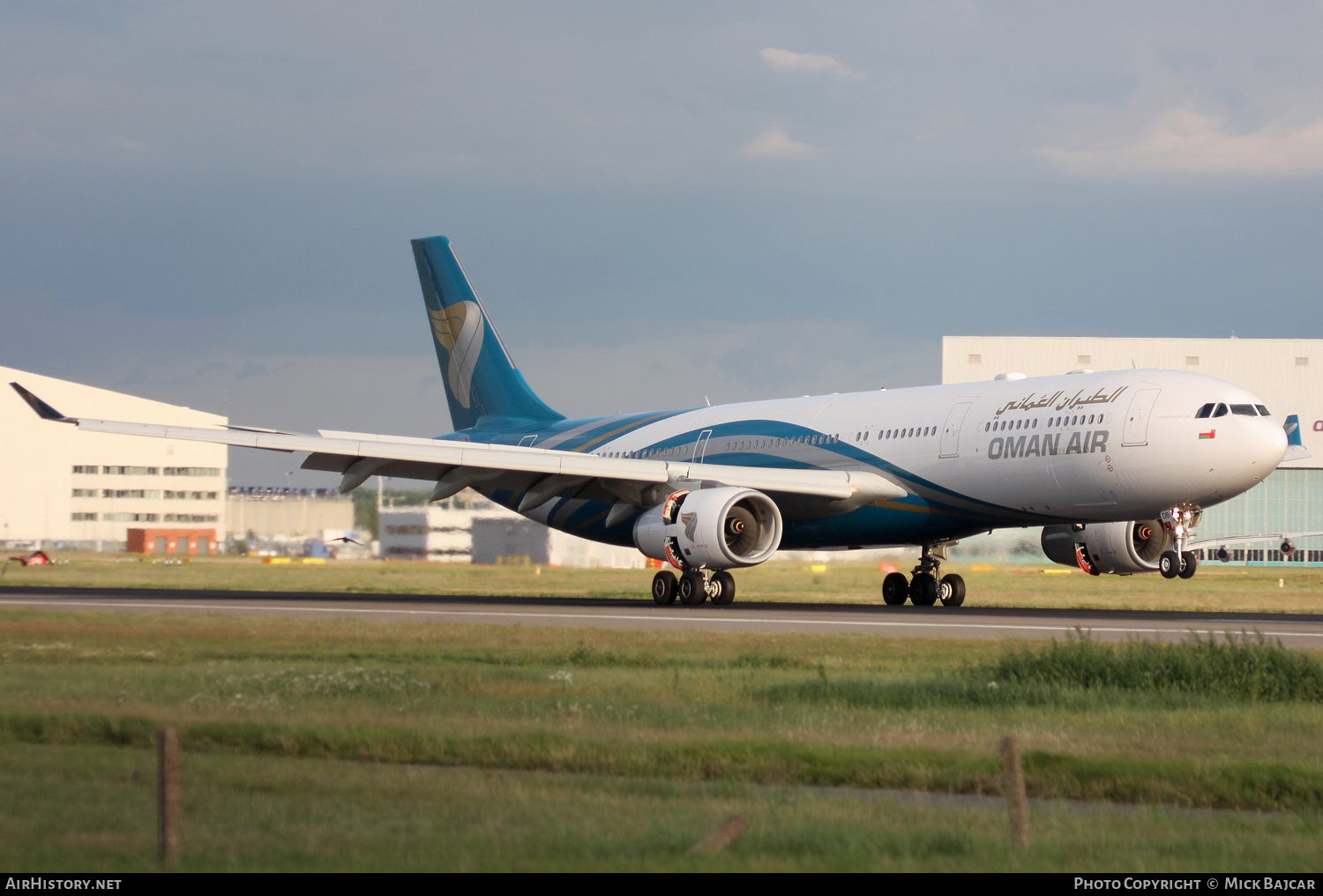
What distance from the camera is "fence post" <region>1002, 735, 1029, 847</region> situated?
7844mm

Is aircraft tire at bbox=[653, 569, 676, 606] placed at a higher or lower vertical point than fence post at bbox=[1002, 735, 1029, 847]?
higher

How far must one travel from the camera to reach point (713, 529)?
2983 centimetres

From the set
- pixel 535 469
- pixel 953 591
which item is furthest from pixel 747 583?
pixel 535 469

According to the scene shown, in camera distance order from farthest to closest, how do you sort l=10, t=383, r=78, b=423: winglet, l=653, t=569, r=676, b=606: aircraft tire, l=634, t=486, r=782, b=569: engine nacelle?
l=653, t=569, r=676, b=606: aircraft tire → l=634, t=486, r=782, b=569: engine nacelle → l=10, t=383, r=78, b=423: winglet

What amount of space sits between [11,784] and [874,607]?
23950 millimetres

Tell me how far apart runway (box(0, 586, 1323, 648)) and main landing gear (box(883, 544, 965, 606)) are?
5.78 feet

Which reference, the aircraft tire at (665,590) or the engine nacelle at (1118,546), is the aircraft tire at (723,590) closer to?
the aircraft tire at (665,590)

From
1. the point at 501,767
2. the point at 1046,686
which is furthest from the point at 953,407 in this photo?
the point at 501,767

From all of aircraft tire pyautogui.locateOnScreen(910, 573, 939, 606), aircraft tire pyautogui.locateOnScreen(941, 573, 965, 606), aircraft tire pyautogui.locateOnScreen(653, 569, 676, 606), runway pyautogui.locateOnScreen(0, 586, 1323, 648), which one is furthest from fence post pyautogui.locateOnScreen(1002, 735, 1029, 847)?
aircraft tire pyautogui.locateOnScreen(910, 573, 939, 606)

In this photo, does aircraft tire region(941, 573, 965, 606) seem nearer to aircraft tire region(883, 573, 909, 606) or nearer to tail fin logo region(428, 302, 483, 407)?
aircraft tire region(883, 573, 909, 606)

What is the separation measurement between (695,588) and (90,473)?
92.3 meters

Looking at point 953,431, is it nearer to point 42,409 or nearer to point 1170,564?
point 1170,564

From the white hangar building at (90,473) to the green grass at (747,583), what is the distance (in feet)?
168
